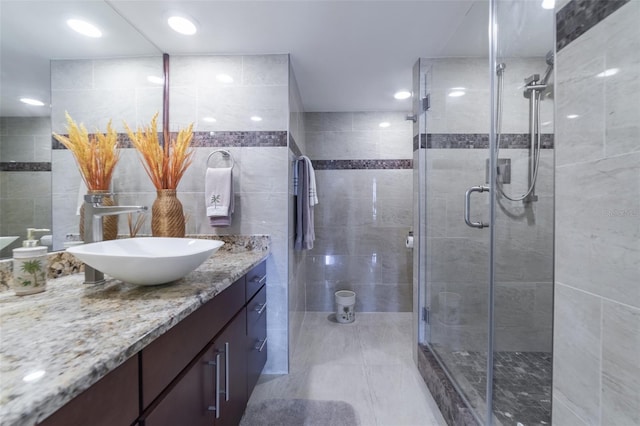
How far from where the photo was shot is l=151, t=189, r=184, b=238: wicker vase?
1478 mm

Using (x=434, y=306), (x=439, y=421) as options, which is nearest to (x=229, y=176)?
(x=434, y=306)

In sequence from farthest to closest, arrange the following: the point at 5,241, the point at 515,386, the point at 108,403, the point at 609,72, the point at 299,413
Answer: the point at 299,413 → the point at 515,386 → the point at 5,241 → the point at 609,72 → the point at 108,403

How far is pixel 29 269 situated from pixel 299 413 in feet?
4.48

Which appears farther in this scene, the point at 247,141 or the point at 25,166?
the point at 247,141

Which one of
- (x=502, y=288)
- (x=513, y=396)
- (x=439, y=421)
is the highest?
(x=502, y=288)

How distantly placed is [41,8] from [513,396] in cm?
267

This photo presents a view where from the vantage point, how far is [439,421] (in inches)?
52.5

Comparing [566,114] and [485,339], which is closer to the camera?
[566,114]

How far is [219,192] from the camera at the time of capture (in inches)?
62.8

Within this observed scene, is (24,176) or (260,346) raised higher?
(24,176)

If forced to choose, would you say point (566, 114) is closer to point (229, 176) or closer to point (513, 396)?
point (513, 396)

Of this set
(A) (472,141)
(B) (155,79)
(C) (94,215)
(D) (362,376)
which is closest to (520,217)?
(A) (472,141)

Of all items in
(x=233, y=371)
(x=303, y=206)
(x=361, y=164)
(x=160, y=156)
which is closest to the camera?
(x=233, y=371)

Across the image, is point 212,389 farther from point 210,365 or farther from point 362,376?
point 362,376
